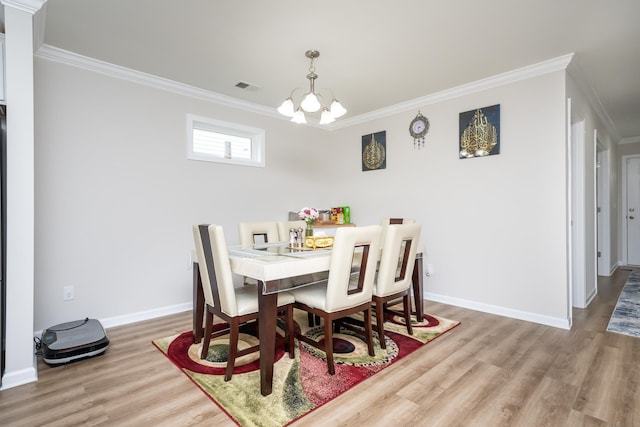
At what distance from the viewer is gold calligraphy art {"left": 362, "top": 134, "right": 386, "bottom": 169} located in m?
4.44

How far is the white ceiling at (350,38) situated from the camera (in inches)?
86.0

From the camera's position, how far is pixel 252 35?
2.53 metres

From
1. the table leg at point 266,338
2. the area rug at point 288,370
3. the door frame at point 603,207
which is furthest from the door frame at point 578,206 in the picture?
the table leg at point 266,338

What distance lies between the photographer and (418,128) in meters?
4.03

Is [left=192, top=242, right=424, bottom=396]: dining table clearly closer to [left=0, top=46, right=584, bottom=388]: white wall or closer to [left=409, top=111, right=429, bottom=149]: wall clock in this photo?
[left=0, top=46, right=584, bottom=388]: white wall

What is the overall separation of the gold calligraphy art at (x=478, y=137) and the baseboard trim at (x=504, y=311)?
1625 millimetres

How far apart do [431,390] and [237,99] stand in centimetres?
354

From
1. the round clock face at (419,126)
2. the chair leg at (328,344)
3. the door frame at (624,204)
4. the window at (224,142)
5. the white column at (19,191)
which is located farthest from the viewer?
the door frame at (624,204)

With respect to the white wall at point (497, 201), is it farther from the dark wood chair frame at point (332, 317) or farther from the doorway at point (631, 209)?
the doorway at point (631, 209)

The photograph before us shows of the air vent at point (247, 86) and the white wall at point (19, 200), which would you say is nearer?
the white wall at point (19, 200)

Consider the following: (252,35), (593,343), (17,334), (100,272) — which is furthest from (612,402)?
(100,272)

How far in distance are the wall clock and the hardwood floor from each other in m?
2.35

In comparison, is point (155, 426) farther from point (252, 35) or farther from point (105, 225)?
point (252, 35)

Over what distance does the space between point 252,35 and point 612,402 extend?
335cm
